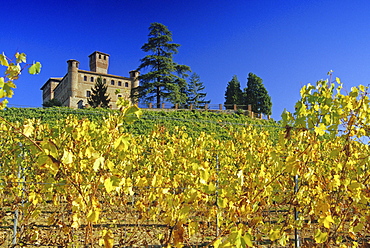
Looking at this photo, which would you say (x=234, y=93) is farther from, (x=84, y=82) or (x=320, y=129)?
(x=320, y=129)

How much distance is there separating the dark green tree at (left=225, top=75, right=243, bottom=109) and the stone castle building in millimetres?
11449

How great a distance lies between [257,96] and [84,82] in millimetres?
22298

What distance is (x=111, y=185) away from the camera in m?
1.49

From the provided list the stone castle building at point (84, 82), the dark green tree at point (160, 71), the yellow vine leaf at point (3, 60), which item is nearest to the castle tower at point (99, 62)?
the stone castle building at point (84, 82)

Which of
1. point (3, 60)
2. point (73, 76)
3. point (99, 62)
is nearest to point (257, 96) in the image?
point (73, 76)

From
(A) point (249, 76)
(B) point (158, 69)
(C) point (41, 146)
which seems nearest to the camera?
(C) point (41, 146)

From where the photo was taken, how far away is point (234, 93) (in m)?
36.1

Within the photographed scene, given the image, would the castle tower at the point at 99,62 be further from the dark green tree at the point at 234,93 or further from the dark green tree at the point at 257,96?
the dark green tree at the point at 257,96

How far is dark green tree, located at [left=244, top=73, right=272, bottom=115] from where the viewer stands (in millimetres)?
31758

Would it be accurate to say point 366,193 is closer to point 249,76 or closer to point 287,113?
point 287,113

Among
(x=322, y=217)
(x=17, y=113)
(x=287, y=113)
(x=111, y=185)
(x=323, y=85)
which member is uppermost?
(x=17, y=113)

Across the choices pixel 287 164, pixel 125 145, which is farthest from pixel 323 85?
pixel 125 145

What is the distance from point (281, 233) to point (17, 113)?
16038mm

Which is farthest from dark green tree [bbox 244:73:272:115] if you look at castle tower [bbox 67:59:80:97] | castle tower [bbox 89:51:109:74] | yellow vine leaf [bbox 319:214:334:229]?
yellow vine leaf [bbox 319:214:334:229]
